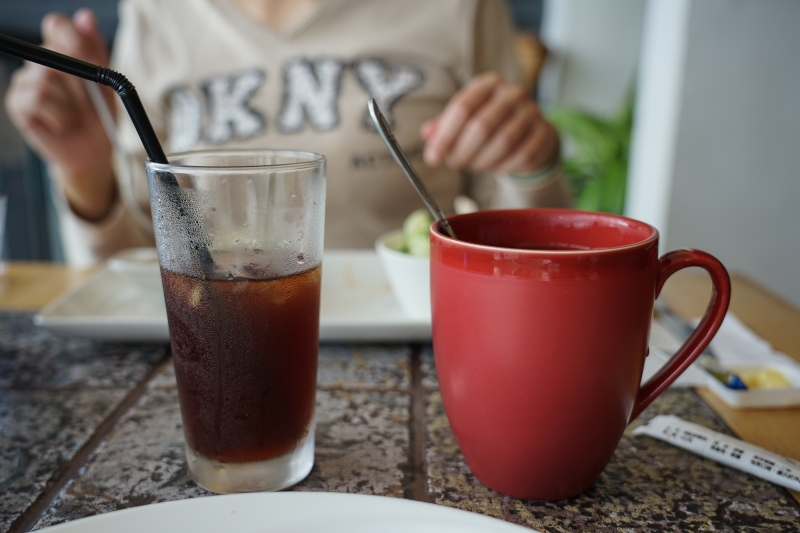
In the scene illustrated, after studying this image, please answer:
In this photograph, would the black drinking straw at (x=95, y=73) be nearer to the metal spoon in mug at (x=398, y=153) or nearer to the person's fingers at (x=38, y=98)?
Result: the metal spoon in mug at (x=398, y=153)

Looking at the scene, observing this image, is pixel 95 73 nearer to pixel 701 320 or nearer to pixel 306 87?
pixel 701 320

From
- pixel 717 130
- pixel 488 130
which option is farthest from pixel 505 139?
pixel 717 130

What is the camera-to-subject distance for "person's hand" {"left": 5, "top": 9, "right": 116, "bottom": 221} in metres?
0.92

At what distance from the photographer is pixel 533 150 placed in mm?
927

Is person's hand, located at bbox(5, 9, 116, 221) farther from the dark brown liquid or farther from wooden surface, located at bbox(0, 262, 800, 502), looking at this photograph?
the dark brown liquid

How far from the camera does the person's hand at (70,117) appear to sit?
92 cm

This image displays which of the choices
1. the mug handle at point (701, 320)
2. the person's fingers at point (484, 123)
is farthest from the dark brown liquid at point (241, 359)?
the person's fingers at point (484, 123)

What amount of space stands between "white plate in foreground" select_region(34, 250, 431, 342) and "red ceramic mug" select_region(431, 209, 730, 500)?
0.79ft

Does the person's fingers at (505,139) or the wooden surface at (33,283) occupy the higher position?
the person's fingers at (505,139)

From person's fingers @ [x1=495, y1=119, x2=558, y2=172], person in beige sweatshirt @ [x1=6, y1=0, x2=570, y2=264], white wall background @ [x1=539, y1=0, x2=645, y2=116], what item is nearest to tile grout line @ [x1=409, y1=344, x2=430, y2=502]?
person's fingers @ [x1=495, y1=119, x2=558, y2=172]

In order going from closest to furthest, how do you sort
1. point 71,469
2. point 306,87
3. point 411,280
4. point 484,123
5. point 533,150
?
point 71,469 → point 411,280 → point 484,123 → point 533,150 → point 306,87

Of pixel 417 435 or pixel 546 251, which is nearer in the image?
pixel 546 251

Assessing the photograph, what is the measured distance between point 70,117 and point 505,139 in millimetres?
696

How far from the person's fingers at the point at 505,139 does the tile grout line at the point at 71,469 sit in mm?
513
